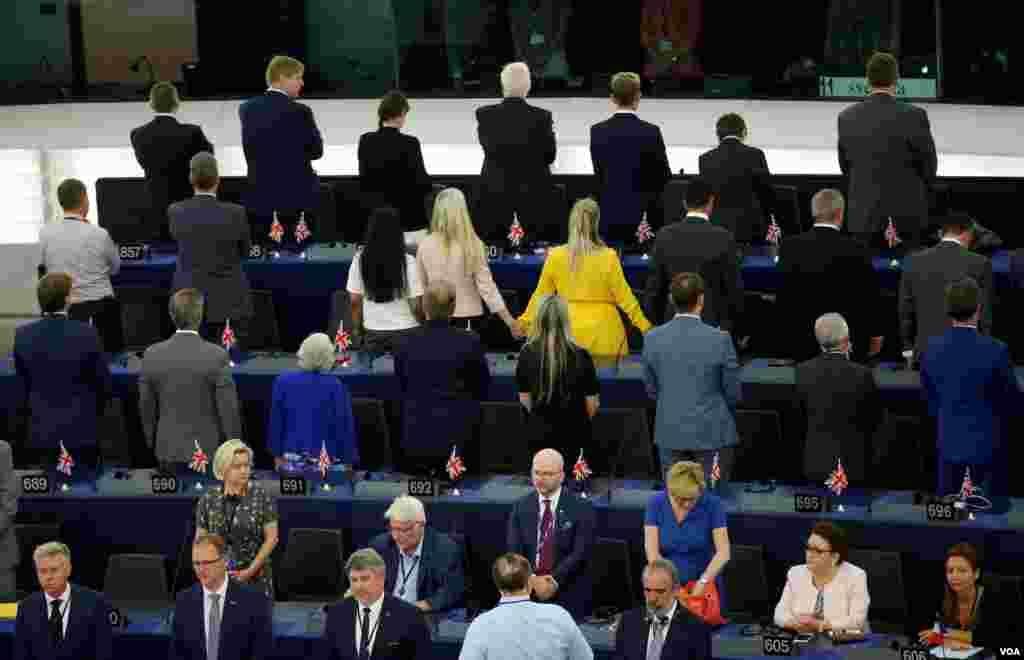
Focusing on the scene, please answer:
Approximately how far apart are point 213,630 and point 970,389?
327 centimetres

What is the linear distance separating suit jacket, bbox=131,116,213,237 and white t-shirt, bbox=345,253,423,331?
147 centimetres

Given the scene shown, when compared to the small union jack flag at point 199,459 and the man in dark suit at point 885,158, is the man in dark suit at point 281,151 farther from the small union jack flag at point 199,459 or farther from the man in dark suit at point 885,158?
Result: the man in dark suit at point 885,158

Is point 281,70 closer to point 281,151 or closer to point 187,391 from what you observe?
point 281,151

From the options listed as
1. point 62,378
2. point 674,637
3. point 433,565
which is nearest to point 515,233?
point 62,378

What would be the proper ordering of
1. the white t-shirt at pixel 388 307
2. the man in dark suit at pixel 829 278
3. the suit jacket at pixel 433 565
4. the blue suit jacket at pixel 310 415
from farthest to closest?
the white t-shirt at pixel 388 307 → the man in dark suit at pixel 829 278 → the blue suit jacket at pixel 310 415 → the suit jacket at pixel 433 565

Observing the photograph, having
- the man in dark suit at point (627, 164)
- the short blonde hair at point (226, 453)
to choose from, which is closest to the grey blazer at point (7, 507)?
the short blonde hair at point (226, 453)

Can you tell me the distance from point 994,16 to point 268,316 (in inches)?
200

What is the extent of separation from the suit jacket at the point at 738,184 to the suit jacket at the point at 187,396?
2.66 meters

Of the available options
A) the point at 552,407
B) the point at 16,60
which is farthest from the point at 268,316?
the point at 16,60

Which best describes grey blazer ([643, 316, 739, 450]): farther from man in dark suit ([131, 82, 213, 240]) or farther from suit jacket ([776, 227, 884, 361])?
man in dark suit ([131, 82, 213, 240])

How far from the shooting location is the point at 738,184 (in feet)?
36.1

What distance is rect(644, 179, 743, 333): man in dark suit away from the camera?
9.81 m

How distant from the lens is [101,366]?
10016 millimetres

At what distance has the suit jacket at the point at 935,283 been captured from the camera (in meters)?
9.80
